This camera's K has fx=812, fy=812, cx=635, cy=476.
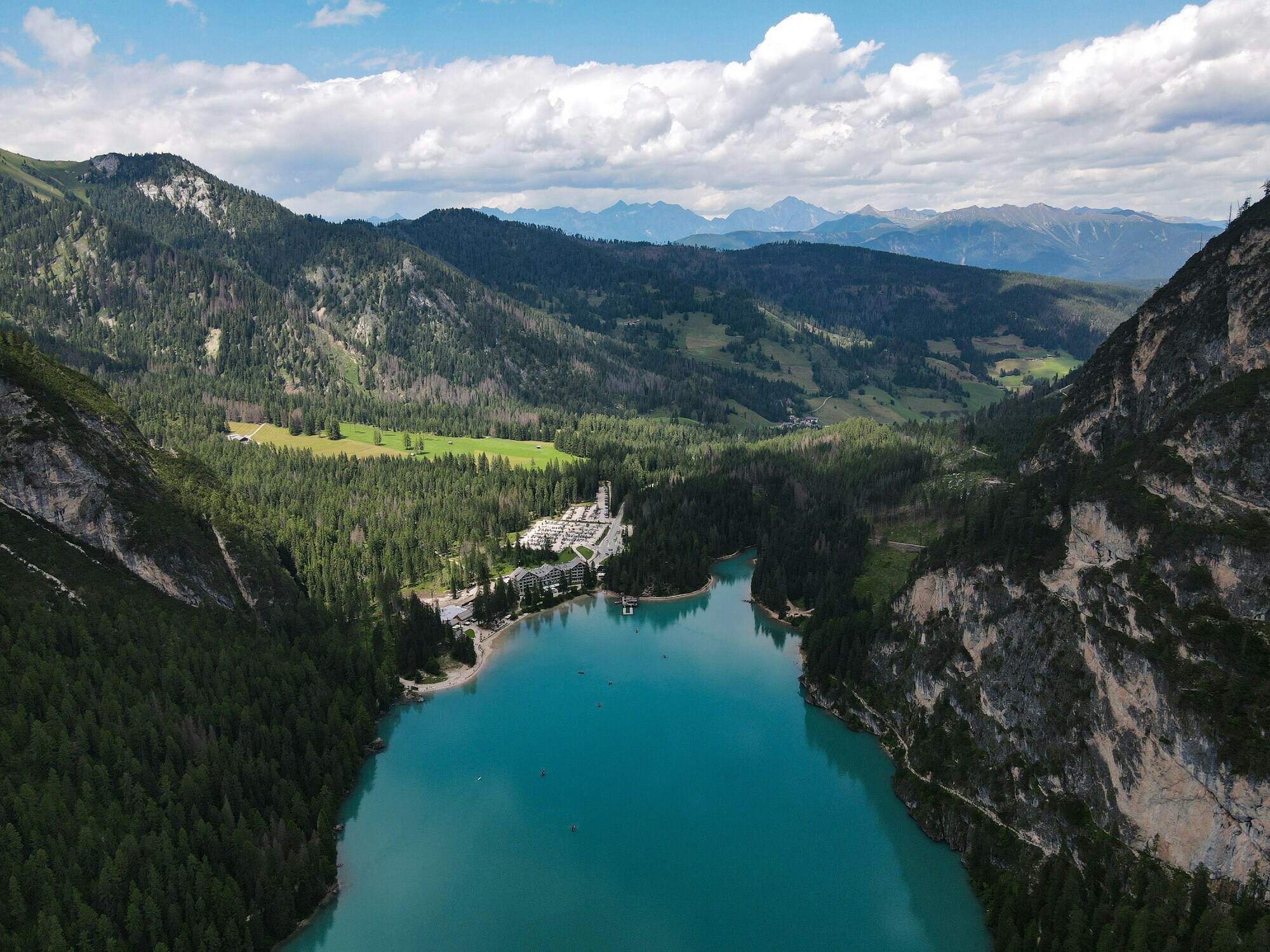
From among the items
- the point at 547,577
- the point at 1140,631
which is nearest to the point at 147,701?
the point at 547,577

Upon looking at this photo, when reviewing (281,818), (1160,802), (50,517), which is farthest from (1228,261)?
(50,517)

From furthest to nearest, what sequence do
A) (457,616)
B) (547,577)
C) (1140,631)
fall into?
(547,577)
(457,616)
(1140,631)

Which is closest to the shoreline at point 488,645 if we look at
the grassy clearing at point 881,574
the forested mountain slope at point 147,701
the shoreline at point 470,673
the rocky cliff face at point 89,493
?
the shoreline at point 470,673

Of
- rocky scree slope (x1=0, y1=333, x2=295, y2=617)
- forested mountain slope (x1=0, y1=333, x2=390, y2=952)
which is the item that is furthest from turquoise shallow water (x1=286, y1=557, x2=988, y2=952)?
rocky scree slope (x1=0, y1=333, x2=295, y2=617)

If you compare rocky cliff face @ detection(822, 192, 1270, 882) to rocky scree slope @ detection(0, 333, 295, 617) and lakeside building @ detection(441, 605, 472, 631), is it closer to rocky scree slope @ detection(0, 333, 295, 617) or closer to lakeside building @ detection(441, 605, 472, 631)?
lakeside building @ detection(441, 605, 472, 631)

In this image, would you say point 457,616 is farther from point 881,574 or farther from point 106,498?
point 881,574

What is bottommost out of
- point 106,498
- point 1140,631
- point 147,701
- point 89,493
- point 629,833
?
point 629,833

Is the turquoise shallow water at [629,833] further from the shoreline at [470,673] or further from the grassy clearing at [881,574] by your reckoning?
the grassy clearing at [881,574]

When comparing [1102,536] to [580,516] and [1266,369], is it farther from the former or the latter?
[580,516]
